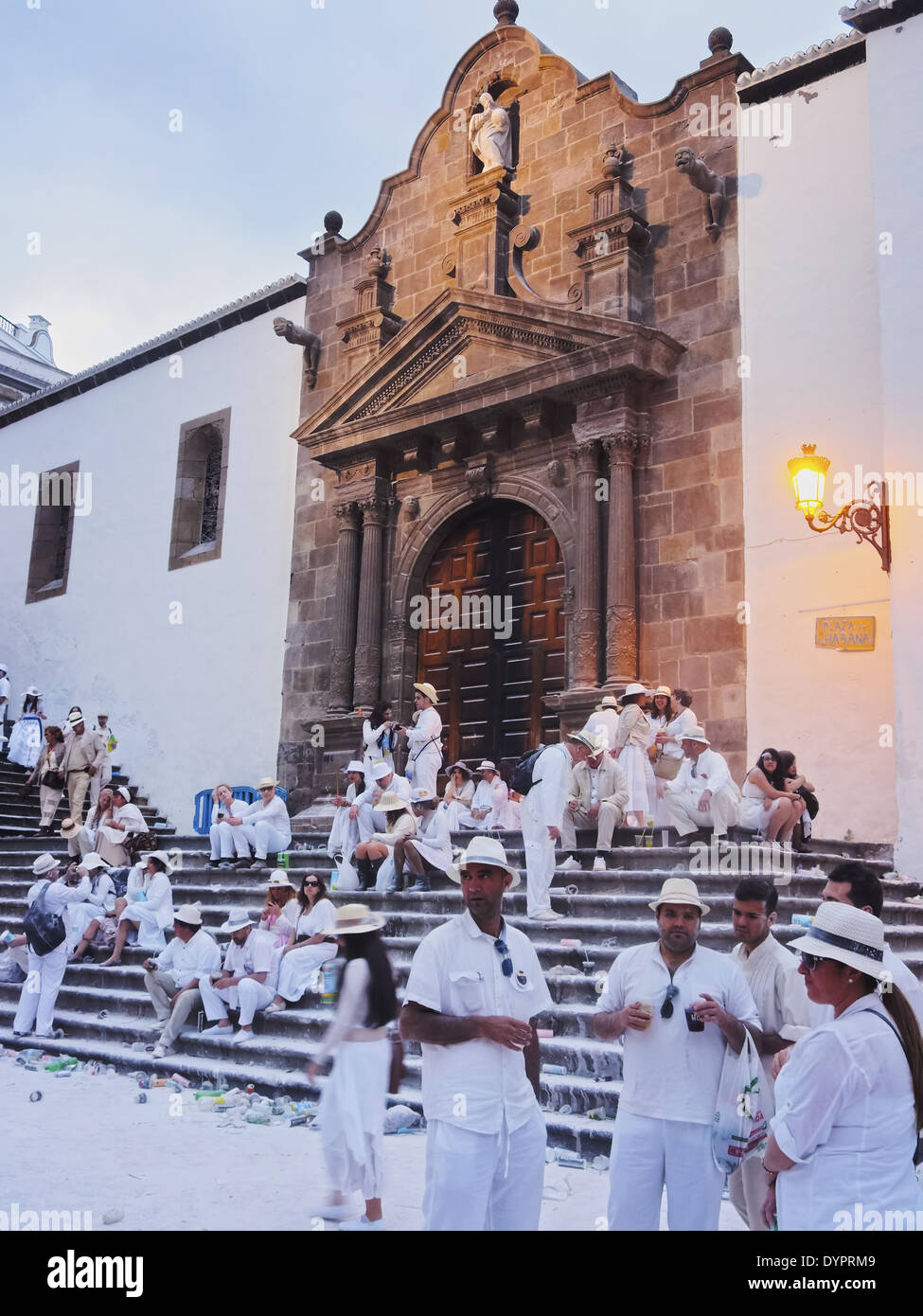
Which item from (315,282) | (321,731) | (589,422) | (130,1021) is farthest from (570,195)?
(130,1021)

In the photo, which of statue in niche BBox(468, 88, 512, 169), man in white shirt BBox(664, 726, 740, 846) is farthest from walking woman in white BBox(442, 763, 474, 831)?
statue in niche BBox(468, 88, 512, 169)

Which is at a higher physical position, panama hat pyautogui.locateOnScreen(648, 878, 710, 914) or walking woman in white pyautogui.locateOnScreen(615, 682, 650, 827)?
walking woman in white pyautogui.locateOnScreen(615, 682, 650, 827)

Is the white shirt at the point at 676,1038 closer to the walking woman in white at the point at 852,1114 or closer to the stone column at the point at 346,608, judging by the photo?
the walking woman in white at the point at 852,1114

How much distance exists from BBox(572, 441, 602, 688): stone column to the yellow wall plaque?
250cm

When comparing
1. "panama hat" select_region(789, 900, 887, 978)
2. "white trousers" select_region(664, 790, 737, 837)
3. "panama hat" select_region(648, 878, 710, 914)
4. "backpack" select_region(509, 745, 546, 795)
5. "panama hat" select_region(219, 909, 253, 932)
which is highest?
"backpack" select_region(509, 745, 546, 795)

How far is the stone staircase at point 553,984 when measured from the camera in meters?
6.83

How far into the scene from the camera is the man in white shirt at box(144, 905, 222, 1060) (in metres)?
9.02

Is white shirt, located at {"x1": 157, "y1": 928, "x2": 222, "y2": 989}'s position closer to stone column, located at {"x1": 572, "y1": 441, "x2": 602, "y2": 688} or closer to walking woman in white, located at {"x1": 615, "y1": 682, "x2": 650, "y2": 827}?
walking woman in white, located at {"x1": 615, "y1": 682, "x2": 650, "y2": 827}

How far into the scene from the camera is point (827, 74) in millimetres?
12484

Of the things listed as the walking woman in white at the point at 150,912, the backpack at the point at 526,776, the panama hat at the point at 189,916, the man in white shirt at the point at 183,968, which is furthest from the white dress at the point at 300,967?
the walking woman in white at the point at 150,912

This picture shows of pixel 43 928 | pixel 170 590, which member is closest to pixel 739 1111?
pixel 43 928

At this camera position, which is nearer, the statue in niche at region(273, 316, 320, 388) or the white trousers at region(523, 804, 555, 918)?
the white trousers at region(523, 804, 555, 918)
